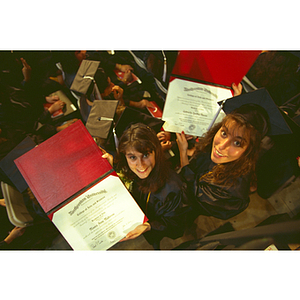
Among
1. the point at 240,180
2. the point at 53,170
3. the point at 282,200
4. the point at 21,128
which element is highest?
the point at 21,128

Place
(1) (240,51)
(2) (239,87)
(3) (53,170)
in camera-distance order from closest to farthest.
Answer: (3) (53,170), (1) (240,51), (2) (239,87)

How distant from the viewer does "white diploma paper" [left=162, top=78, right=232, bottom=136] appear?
64.9 inches

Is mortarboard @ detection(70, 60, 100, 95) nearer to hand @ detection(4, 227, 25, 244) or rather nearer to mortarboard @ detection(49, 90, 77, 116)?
mortarboard @ detection(49, 90, 77, 116)

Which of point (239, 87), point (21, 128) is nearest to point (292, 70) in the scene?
point (239, 87)

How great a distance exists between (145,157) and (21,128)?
2.16 metres

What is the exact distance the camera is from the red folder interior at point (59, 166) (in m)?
1.20

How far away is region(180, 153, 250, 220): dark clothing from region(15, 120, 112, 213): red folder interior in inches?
43.9

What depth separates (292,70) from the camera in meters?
2.19

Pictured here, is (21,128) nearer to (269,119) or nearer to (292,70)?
(269,119)

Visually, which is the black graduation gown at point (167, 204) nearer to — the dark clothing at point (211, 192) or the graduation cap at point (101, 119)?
the dark clothing at point (211, 192)

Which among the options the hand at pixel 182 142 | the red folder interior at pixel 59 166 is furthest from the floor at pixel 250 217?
the red folder interior at pixel 59 166

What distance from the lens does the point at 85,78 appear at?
2.00 m

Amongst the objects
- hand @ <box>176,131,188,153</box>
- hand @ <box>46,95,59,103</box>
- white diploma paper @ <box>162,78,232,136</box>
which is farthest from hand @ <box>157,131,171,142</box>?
hand @ <box>46,95,59,103</box>

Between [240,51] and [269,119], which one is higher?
[240,51]
